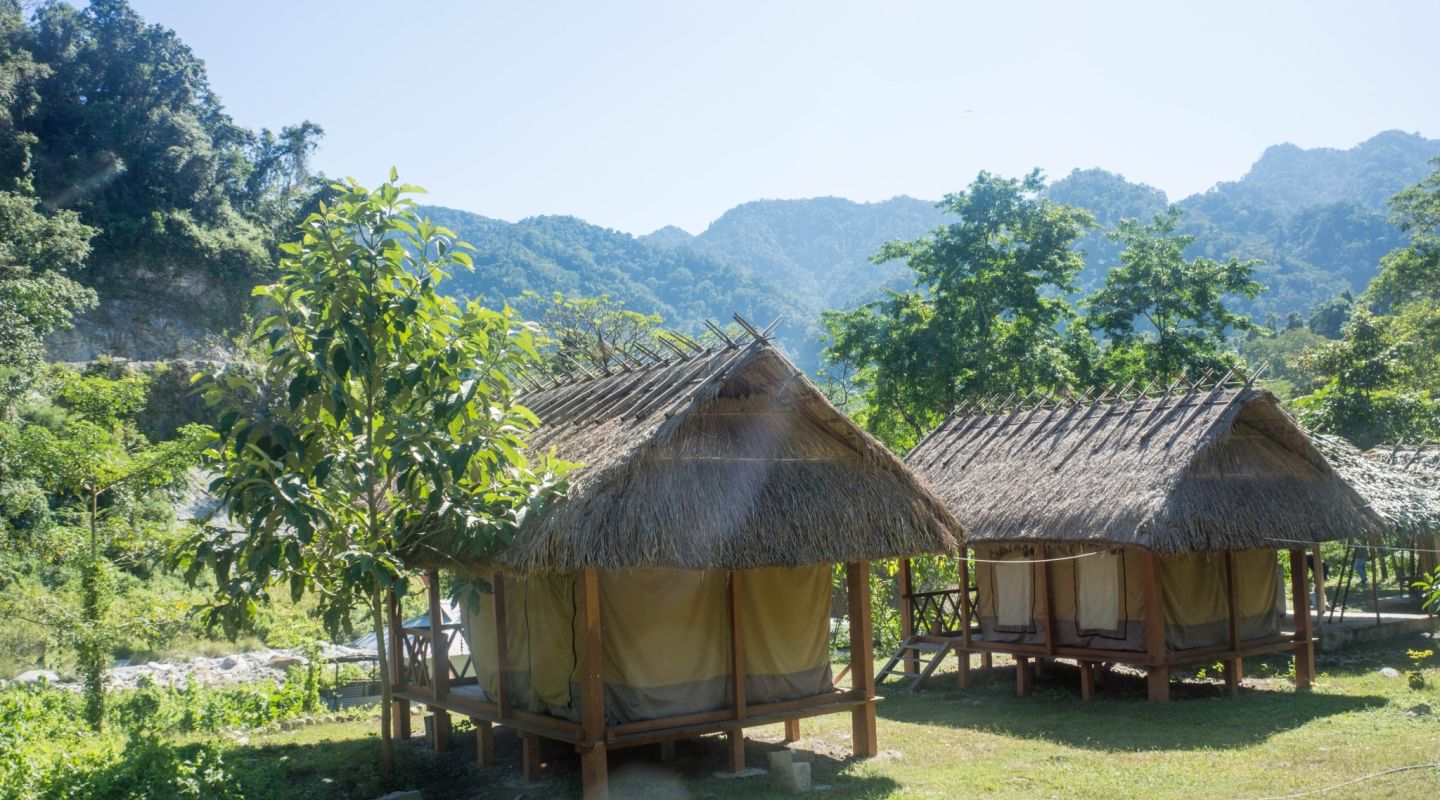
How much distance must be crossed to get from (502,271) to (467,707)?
204 feet

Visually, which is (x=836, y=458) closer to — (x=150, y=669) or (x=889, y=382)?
(x=889, y=382)

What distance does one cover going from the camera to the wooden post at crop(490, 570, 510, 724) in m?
9.62

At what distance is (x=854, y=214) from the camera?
4823 inches

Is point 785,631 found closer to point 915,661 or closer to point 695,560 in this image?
point 695,560

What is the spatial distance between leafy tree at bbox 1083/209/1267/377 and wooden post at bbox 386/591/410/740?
17584 mm

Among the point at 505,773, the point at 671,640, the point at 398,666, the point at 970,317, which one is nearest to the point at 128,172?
the point at 970,317

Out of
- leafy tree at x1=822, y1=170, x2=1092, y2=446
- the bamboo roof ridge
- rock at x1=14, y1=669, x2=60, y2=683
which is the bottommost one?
rock at x1=14, y1=669, x2=60, y2=683

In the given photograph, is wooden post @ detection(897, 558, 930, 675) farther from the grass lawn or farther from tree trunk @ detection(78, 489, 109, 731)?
tree trunk @ detection(78, 489, 109, 731)

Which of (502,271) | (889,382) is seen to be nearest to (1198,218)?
(502,271)

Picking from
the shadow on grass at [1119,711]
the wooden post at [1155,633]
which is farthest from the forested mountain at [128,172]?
the wooden post at [1155,633]

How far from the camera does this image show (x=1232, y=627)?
12.7 meters

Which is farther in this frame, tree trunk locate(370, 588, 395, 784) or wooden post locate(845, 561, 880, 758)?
wooden post locate(845, 561, 880, 758)

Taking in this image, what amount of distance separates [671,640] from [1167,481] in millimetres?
5889

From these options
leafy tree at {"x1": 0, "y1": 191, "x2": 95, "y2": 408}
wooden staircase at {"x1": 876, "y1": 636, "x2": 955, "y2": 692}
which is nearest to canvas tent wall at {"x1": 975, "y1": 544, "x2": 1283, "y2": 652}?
wooden staircase at {"x1": 876, "y1": 636, "x2": 955, "y2": 692}
